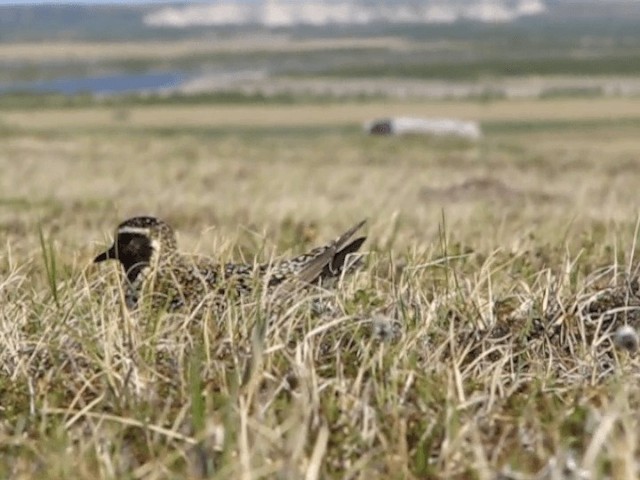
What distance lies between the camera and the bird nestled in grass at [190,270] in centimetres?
580

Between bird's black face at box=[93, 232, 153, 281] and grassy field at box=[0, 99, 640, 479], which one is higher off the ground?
grassy field at box=[0, 99, 640, 479]

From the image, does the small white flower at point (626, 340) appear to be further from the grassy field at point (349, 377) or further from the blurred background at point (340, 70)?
the blurred background at point (340, 70)

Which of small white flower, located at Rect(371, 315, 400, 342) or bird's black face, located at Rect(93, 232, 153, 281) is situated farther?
bird's black face, located at Rect(93, 232, 153, 281)

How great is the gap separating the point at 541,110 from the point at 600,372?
5336 cm

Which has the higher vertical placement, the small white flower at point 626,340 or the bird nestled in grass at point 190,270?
the small white flower at point 626,340

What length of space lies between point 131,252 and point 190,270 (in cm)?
56

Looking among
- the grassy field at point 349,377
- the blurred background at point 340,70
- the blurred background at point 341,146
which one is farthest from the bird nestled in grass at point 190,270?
the blurred background at point 340,70

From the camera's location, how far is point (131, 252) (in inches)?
267

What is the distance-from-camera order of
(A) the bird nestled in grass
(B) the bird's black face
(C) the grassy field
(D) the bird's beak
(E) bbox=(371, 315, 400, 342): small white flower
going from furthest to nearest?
1. (D) the bird's beak
2. (B) the bird's black face
3. (A) the bird nestled in grass
4. (E) bbox=(371, 315, 400, 342): small white flower
5. (C) the grassy field

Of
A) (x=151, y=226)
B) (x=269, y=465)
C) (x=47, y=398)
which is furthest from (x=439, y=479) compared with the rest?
(x=151, y=226)

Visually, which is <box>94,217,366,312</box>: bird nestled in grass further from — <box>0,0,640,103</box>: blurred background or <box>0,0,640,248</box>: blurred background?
<box>0,0,640,103</box>: blurred background

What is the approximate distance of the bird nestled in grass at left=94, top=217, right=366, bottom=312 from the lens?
19.0 feet

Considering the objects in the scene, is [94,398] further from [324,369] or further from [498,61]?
[498,61]

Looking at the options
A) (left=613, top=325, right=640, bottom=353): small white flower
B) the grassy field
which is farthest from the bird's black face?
(left=613, top=325, right=640, bottom=353): small white flower
